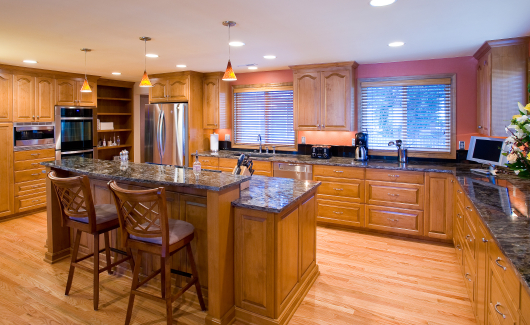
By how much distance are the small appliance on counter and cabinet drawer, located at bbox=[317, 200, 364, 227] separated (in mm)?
719

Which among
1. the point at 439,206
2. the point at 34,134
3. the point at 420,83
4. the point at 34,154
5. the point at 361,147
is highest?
the point at 420,83

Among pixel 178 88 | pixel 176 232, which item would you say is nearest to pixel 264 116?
pixel 178 88

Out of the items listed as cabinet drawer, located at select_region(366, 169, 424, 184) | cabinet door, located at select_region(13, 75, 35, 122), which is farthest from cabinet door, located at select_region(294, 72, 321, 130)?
cabinet door, located at select_region(13, 75, 35, 122)

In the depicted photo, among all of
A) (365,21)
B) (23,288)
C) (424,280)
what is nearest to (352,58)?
(365,21)

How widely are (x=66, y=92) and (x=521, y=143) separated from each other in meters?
6.35

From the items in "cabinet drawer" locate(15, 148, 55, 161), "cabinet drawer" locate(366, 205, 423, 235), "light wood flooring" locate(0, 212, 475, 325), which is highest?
"cabinet drawer" locate(15, 148, 55, 161)

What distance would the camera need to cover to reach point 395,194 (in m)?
4.20

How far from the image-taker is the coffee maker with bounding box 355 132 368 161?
4.71 meters

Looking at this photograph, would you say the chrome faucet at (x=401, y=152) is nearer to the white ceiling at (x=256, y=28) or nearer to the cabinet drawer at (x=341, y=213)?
the cabinet drawer at (x=341, y=213)

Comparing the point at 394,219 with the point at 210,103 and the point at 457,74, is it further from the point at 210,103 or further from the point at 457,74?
the point at 210,103

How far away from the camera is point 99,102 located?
689 cm

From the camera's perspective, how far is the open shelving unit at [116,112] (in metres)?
6.79

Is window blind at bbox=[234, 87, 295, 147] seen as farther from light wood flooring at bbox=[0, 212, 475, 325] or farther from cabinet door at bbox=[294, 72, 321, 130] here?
light wood flooring at bbox=[0, 212, 475, 325]

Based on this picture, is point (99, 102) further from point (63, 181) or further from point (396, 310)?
point (396, 310)
